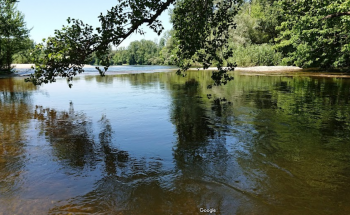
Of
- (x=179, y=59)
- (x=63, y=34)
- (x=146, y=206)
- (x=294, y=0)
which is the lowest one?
(x=146, y=206)

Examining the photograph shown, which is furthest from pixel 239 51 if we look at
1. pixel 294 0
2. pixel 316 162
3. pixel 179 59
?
pixel 316 162

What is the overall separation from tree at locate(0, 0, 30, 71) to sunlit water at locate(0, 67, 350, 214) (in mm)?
33519

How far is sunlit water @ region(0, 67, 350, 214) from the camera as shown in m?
4.65

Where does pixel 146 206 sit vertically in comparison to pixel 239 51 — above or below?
below

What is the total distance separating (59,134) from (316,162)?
26.5ft

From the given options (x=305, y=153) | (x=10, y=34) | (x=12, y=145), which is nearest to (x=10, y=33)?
(x=10, y=34)

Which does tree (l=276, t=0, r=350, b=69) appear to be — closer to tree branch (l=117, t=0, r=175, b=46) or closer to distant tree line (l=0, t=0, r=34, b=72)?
tree branch (l=117, t=0, r=175, b=46)

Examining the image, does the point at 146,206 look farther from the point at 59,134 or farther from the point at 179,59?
the point at 179,59

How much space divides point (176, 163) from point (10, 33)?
1737 inches

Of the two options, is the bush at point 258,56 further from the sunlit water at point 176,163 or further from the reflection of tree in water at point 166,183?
the reflection of tree in water at point 166,183

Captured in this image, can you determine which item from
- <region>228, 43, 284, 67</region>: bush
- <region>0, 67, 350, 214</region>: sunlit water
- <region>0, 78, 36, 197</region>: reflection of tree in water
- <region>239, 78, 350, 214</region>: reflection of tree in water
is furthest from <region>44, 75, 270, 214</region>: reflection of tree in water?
<region>228, 43, 284, 67</region>: bush

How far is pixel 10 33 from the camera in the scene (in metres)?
40.0

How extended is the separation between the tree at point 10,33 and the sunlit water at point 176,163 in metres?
33.5

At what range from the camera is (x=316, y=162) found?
6363 mm
